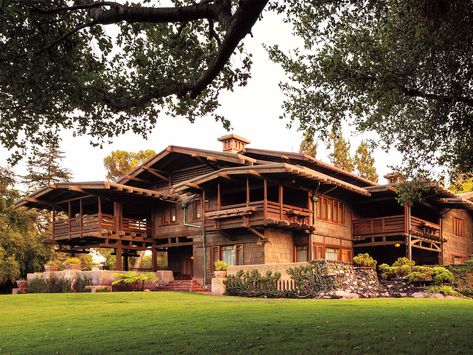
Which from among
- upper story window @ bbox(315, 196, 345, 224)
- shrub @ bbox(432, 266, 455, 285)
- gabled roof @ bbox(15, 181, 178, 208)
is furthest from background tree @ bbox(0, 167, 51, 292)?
shrub @ bbox(432, 266, 455, 285)

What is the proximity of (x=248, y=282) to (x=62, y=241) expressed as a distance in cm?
1527

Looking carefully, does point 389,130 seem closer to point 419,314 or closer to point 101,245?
point 419,314

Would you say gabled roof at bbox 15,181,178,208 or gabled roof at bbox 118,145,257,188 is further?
gabled roof at bbox 15,181,178,208

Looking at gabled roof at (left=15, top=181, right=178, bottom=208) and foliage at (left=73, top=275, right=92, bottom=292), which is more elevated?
gabled roof at (left=15, top=181, right=178, bottom=208)

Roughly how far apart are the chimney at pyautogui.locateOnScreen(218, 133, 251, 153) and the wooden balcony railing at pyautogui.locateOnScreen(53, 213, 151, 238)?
283 inches

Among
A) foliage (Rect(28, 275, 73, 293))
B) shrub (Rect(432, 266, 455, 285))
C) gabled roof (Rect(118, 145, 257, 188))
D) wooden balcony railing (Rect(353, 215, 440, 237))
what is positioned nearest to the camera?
shrub (Rect(432, 266, 455, 285))

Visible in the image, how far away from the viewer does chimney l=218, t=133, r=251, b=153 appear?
3253 cm

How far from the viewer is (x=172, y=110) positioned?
11.8 metres

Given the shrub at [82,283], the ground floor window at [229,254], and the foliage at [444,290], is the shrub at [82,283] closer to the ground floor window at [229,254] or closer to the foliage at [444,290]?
the ground floor window at [229,254]

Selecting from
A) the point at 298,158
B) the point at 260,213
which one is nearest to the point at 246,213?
the point at 260,213

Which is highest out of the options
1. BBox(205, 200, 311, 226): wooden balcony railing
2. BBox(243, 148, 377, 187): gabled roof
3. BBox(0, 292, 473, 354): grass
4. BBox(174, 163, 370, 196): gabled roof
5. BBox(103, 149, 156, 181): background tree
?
BBox(103, 149, 156, 181): background tree

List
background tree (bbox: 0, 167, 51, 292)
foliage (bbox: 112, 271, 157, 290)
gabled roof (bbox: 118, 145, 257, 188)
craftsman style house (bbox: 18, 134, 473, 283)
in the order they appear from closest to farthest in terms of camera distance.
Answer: craftsman style house (bbox: 18, 134, 473, 283)
foliage (bbox: 112, 271, 157, 290)
gabled roof (bbox: 118, 145, 257, 188)
background tree (bbox: 0, 167, 51, 292)

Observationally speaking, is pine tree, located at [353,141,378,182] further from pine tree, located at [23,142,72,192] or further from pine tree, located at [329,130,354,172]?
pine tree, located at [23,142,72,192]

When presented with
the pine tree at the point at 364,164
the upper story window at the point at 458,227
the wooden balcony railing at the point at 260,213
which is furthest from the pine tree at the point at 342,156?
the wooden balcony railing at the point at 260,213
